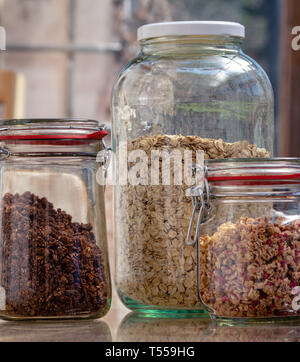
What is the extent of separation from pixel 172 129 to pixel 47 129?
15cm

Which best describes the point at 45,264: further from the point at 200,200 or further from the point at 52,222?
the point at 200,200

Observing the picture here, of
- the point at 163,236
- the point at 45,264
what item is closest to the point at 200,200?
the point at 163,236

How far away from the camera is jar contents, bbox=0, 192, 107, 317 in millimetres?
701

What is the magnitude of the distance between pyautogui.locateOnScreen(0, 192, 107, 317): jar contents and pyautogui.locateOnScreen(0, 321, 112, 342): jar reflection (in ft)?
0.04

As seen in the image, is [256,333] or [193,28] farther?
[193,28]

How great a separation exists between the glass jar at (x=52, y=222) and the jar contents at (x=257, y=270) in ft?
0.44

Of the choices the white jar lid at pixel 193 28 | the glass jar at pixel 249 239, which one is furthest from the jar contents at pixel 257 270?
the white jar lid at pixel 193 28

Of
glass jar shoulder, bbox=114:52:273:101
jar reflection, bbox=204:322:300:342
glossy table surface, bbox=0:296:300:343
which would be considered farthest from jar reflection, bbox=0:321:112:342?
glass jar shoulder, bbox=114:52:273:101

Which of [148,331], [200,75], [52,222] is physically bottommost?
[148,331]

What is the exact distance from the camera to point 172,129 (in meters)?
0.79

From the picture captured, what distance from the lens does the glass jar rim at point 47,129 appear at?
0.72 m

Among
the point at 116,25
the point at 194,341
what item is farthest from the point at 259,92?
the point at 116,25

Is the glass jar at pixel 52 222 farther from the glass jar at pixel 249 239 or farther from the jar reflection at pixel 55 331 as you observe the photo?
the glass jar at pixel 249 239

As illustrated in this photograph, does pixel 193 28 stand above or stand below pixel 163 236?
above
